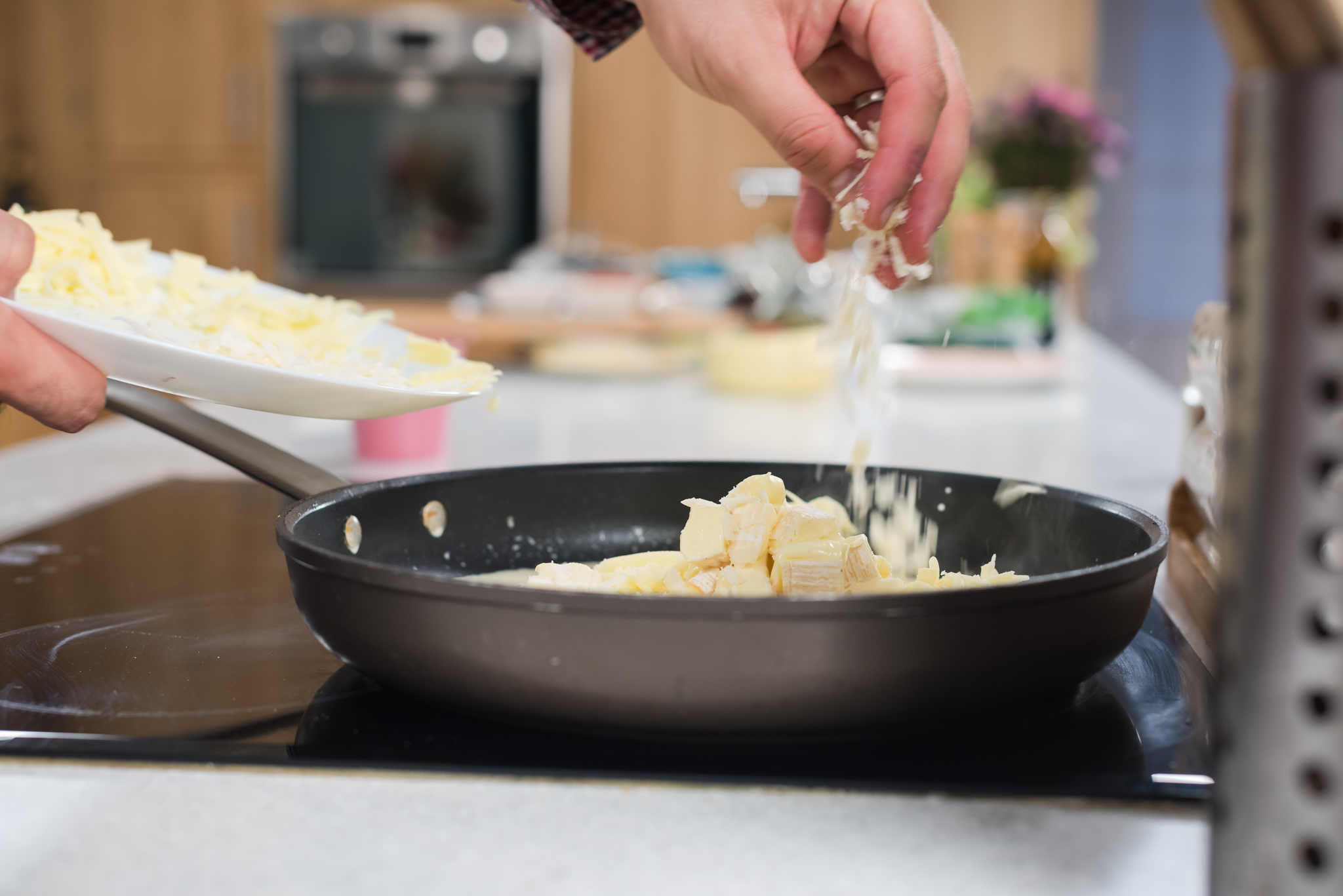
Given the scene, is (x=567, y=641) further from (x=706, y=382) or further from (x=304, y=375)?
(x=706, y=382)

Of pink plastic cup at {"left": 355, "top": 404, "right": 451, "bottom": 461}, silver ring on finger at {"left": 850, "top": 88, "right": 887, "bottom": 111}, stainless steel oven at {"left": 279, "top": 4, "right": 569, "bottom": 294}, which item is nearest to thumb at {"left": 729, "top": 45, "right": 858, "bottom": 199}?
silver ring on finger at {"left": 850, "top": 88, "right": 887, "bottom": 111}

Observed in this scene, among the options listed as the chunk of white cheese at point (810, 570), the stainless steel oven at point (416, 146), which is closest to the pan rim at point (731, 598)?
the chunk of white cheese at point (810, 570)

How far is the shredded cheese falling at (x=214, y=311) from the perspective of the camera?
2.37ft

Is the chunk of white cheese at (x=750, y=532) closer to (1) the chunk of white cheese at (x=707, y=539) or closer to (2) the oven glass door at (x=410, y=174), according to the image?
(1) the chunk of white cheese at (x=707, y=539)

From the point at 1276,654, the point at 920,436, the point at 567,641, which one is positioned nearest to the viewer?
the point at 1276,654

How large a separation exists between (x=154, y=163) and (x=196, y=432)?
4.86 metres

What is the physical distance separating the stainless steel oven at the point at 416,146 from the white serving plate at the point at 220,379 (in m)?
4.08

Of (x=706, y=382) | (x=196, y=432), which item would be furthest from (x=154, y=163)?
(x=196, y=432)

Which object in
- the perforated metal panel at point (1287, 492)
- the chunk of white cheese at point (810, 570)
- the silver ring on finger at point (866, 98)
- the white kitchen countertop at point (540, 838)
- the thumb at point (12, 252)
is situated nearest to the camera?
the perforated metal panel at point (1287, 492)

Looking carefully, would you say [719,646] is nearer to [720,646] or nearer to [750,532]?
[720,646]

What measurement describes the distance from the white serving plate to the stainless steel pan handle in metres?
0.02

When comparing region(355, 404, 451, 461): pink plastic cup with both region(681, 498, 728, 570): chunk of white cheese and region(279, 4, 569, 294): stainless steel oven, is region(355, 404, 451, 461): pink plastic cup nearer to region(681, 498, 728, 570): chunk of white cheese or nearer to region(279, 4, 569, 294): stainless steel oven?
region(681, 498, 728, 570): chunk of white cheese

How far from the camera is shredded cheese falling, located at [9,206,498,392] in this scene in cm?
72

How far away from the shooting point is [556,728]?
Answer: 1.64ft
